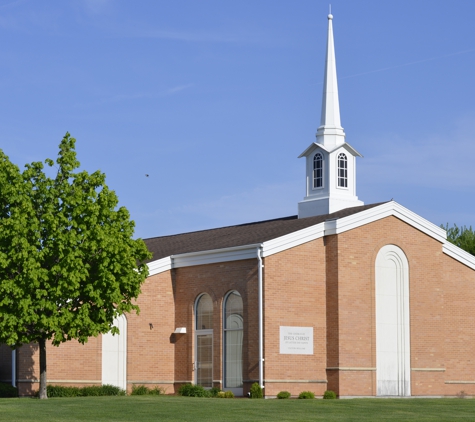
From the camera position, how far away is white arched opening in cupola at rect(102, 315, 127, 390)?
42.1 m

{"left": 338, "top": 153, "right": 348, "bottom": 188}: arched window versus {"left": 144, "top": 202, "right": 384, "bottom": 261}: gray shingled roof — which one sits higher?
{"left": 338, "top": 153, "right": 348, "bottom": 188}: arched window

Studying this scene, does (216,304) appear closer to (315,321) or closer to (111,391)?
(315,321)

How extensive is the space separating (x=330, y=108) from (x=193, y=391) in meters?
15.1

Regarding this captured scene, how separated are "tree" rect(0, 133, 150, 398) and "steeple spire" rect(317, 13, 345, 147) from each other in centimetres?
1270

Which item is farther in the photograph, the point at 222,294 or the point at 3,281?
the point at 222,294

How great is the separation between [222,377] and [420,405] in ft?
33.9

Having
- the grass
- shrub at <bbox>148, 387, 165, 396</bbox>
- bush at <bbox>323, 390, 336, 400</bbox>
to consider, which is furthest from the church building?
the grass

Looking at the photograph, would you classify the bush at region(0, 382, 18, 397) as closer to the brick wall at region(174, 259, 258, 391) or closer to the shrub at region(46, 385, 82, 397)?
the shrub at region(46, 385, 82, 397)

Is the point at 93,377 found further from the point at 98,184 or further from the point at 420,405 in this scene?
the point at 420,405


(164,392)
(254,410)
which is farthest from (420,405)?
(164,392)

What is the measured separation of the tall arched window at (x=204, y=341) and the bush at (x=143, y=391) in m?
1.82

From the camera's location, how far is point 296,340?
3991 centimetres

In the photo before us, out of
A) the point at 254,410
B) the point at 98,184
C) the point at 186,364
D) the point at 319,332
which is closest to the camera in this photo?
the point at 254,410

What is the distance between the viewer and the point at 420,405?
3375cm
